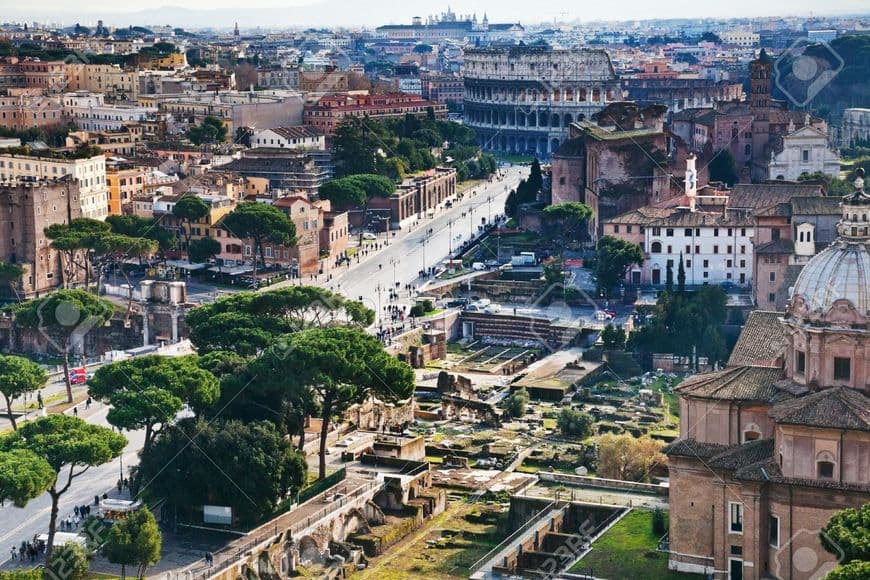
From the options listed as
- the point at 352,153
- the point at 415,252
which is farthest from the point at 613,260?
the point at 352,153

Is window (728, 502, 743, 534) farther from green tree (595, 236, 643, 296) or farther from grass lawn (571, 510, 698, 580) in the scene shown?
green tree (595, 236, 643, 296)

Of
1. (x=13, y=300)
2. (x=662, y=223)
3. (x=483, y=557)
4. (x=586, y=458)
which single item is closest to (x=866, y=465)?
(x=483, y=557)

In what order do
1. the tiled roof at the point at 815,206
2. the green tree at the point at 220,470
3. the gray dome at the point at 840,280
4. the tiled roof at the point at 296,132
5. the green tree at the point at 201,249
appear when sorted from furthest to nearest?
the tiled roof at the point at 296,132 → the green tree at the point at 201,249 → the tiled roof at the point at 815,206 → the green tree at the point at 220,470 → the gray dome at the point at 840,280

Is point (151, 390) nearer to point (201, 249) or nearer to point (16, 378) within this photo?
point (16, 378)

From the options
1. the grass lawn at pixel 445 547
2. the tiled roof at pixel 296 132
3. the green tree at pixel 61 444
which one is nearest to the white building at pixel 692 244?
the grass lawn at pixel 445 547

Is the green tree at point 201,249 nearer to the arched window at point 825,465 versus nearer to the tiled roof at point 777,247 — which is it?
the tiled roof at point 777,247

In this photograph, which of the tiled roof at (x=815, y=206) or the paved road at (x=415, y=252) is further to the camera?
the paved road at (x=415, y=252)
